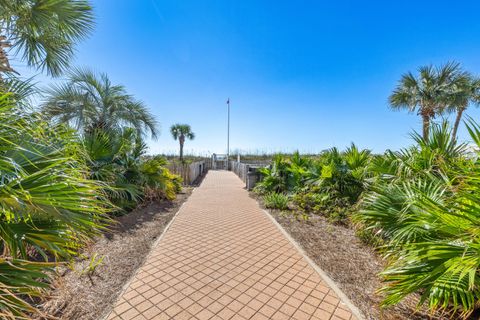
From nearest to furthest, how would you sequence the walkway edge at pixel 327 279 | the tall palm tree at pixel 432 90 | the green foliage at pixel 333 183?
1. the walkway edge at pixel 327 279
2. the green foliage at pixel 333 183
3. the tall palm tree at pixel 432 90

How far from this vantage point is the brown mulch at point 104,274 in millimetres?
2129

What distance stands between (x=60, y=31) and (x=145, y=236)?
14.7 ft

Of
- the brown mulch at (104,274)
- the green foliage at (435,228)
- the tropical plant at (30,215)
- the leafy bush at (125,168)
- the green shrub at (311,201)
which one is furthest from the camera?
the green shrub at (311,201)

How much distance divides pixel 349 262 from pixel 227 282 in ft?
6.74

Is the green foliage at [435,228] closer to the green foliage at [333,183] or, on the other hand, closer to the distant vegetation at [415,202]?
the distant vegetation at [415,202]

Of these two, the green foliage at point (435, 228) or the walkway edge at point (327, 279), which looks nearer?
the green foliage at point (435, 228)

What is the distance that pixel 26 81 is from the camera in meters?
2.28

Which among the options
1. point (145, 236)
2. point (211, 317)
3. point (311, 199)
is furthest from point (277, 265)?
point (311, 199)

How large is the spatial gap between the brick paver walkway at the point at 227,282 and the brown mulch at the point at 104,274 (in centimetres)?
18

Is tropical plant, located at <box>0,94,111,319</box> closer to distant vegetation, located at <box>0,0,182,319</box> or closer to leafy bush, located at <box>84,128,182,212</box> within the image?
distant vegetation, located at <box>0,0,182,319</box>

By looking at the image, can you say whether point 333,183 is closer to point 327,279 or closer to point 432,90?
point 327,279

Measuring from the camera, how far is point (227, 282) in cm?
273

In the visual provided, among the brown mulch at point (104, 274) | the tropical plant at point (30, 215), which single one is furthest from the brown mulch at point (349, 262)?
the tropical plant at point (30, 215)

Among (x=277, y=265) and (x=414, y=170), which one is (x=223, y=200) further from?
(x=414, y=170)
